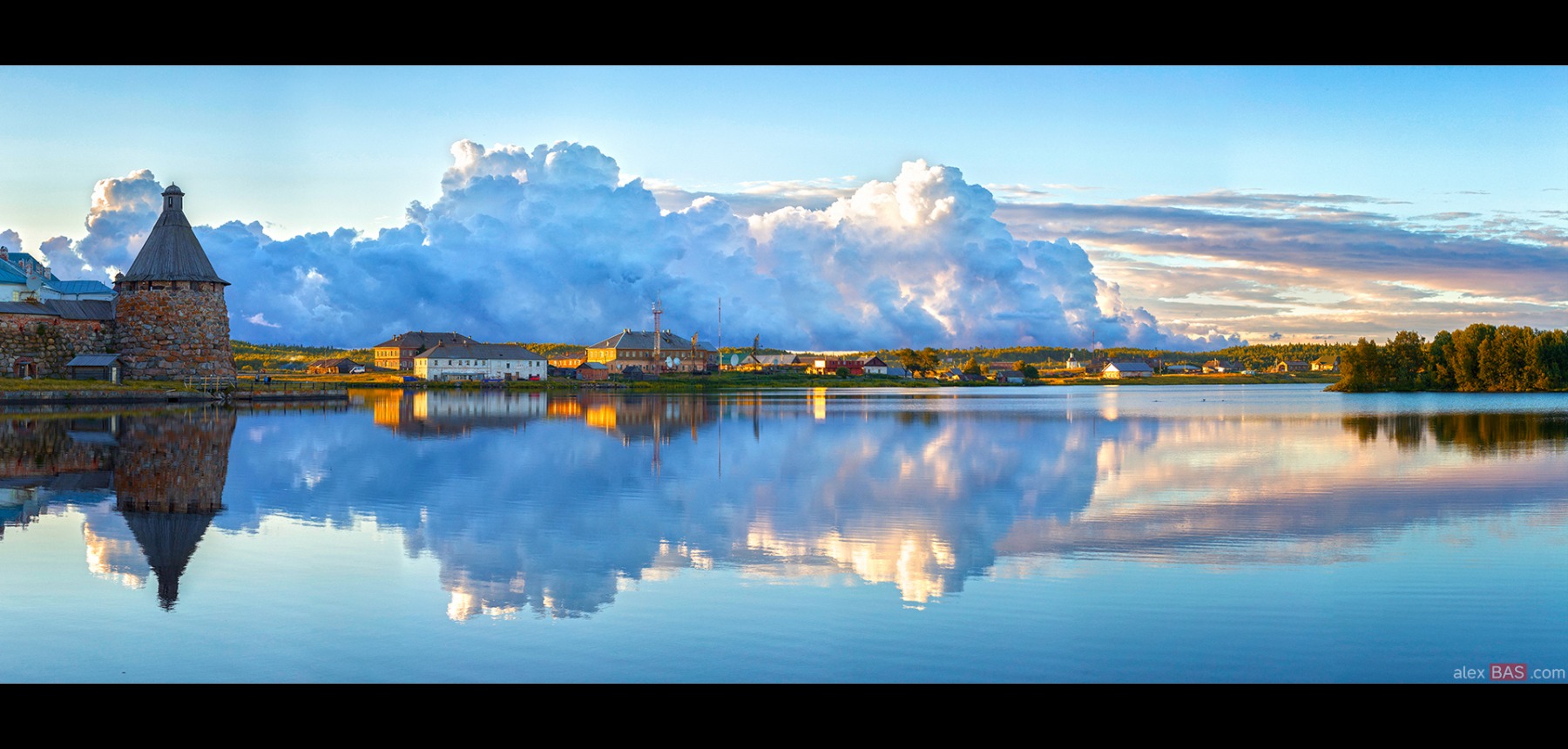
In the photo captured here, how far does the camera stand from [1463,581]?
1154cm

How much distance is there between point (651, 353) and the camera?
5285 inches

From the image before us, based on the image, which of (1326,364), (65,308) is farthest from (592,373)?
(1326,364)

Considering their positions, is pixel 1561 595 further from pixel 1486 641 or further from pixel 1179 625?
pixel 1179 625

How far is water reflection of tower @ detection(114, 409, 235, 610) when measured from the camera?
12.7 m

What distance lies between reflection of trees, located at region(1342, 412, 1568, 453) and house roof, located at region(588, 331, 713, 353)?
94347 millimetres

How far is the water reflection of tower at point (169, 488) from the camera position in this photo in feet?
41.6

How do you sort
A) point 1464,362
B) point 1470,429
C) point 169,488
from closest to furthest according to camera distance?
1. point 169,488
2. point 1470,429
3. point 1464,362

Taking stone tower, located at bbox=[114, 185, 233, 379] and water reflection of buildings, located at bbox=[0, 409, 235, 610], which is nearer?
water reflection of buildings, located at bbox=[0, 409, 235, 610]

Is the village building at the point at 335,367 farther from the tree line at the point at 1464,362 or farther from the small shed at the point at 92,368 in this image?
the tree line at the point at 1464,362

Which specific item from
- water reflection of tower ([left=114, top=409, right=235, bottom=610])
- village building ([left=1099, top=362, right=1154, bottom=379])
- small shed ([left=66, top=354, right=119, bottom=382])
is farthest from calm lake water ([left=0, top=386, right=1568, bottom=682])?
village building ([left=1099, top=362, right=1154, bottom=379])

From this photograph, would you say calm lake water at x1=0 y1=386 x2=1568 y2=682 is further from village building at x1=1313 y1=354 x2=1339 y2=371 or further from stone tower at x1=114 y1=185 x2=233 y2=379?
village building at x1=1313 y1=354 x2=1339 y2=371

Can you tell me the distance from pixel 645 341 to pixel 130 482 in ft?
382

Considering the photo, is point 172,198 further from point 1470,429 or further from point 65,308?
point 1470,429

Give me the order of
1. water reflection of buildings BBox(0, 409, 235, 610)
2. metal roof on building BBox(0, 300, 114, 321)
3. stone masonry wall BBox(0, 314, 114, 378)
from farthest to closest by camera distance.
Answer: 1. metal roof on building BBox(0, 300, 114, 321)
2. stone masonry wall BBox(0, 314, 114, 378)
3. water reflection of buildings BBox(0, 409, 235, 610)
